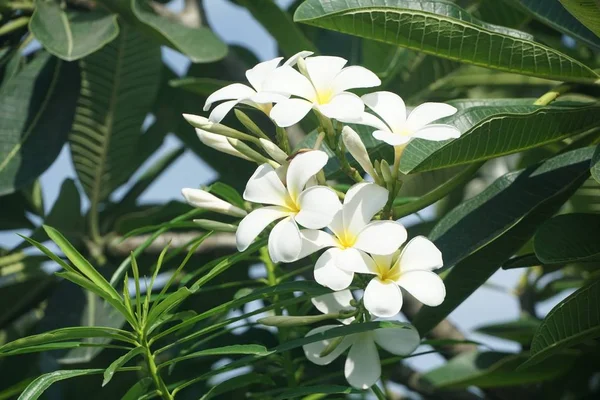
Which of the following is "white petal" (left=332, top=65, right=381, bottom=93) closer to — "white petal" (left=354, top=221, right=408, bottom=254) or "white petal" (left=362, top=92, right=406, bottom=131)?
"white petal" (left=362, top=92, right=406, bottom=131)

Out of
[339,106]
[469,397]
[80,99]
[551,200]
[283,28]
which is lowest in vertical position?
[469,397]

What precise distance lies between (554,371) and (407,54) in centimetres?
66

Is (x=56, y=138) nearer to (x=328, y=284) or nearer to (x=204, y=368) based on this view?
(x=204, y=368)

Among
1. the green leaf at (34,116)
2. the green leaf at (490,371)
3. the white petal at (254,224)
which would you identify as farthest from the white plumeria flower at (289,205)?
the green leaf at (490,371)

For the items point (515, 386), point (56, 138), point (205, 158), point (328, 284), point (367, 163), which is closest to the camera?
point (328, 284)

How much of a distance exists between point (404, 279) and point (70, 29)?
3.13ft

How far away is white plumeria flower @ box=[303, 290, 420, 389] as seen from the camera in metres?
0.84

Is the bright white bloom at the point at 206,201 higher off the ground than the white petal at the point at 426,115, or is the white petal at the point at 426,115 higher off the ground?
the white petal at the point at 426,115

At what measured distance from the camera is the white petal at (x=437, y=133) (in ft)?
2.54

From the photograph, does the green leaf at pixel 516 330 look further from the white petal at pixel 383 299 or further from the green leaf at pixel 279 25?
the white petal at pixel 383 299

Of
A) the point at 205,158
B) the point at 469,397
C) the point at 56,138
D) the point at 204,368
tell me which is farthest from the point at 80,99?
the point at 469,397

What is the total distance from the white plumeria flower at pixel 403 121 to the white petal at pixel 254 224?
0.12 meters

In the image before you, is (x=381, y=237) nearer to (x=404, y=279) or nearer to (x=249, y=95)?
(x=404, y=279)

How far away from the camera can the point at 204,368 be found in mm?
1430
